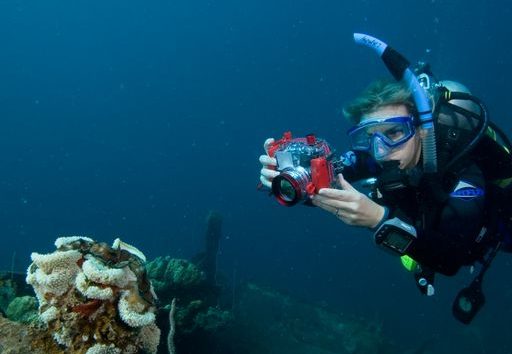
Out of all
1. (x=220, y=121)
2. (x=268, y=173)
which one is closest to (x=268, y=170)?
(x=268, y=173)

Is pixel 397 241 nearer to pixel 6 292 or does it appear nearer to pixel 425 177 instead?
pixel 425 177

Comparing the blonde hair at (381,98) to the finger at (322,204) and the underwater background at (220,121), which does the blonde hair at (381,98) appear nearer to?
the finger at (322,204)

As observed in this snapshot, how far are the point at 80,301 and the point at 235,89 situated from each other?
357ft

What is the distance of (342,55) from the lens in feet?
291

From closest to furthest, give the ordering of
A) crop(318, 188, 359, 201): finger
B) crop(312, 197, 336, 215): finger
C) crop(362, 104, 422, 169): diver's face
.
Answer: crop(318, 188, 359, 201): finger → crop(312, 197, 336, 215): finger → crop(362, 104, 422, 169): diver's face

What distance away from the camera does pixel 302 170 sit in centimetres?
290

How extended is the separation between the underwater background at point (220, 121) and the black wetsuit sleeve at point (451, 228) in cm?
756

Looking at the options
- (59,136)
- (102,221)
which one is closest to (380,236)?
(102,221)

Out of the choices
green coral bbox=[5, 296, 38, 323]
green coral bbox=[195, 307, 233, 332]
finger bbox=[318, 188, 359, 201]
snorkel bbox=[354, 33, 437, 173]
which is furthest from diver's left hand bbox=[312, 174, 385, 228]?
green coral bbox=[195, 307, 233, 332]

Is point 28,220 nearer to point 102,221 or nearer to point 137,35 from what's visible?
point 102,221

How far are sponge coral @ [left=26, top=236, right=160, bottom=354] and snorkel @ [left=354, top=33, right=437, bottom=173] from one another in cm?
237

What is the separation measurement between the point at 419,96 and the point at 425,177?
67cm

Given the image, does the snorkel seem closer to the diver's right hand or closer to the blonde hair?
the blonde hair

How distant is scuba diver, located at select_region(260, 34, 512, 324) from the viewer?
9.97 ft
